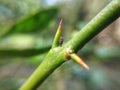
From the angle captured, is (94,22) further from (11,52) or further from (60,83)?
(60,83)

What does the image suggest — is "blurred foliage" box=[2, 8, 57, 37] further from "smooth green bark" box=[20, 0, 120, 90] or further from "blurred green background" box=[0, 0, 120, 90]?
"smooth green bark" box=[20, 0, 120, 90]

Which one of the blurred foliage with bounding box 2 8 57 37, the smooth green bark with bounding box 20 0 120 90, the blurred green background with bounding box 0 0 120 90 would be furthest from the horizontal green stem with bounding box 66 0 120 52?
the blurred foliage with bounding box 2 8 57 37

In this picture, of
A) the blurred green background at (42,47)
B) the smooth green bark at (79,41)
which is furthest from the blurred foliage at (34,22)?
the smooth green bark at (79,41)

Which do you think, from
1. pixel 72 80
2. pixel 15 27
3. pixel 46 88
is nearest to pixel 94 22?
pixel 15 27

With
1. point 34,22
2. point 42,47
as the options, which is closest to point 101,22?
point 42,47

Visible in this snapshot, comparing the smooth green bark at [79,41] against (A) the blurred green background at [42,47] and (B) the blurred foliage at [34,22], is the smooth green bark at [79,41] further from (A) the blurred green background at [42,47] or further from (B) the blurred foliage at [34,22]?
(B) the blurred foliage at [34,22]
